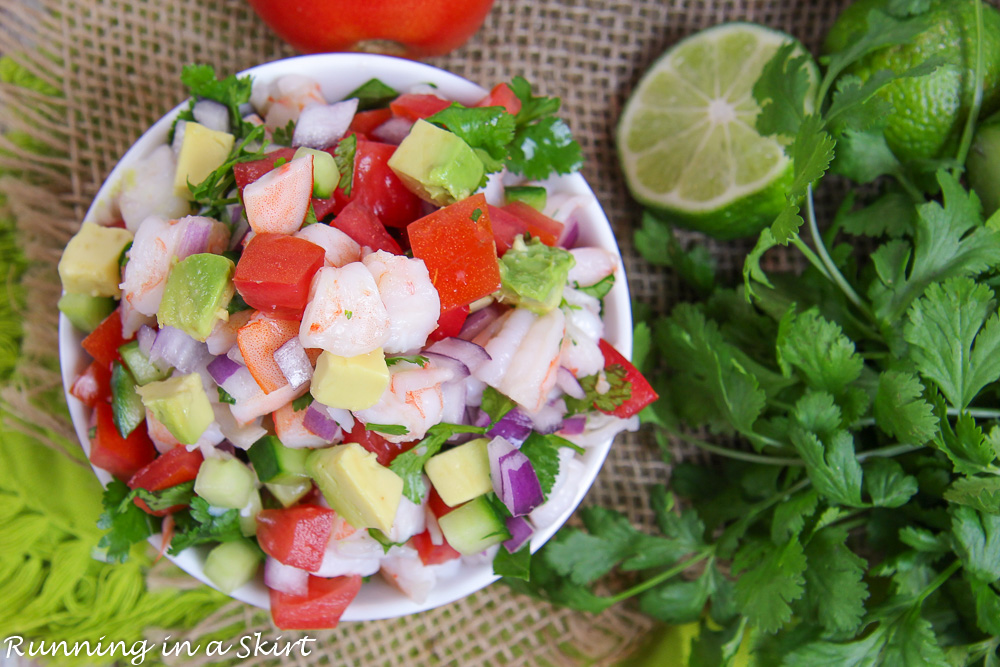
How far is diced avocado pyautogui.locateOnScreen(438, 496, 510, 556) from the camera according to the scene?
1610mm

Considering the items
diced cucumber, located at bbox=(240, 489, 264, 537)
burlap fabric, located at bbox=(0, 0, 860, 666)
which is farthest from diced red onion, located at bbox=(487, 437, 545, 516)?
burlap fabric, located at bbox=(0, 0, 860, 666)

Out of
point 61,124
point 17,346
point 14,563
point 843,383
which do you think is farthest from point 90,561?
point 843,383

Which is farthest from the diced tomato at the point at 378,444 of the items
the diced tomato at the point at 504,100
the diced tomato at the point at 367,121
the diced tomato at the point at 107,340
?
the diced tomato at the point at 504,100

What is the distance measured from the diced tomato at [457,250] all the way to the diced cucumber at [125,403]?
71 centimetres

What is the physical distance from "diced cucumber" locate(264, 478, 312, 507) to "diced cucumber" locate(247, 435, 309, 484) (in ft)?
0.08

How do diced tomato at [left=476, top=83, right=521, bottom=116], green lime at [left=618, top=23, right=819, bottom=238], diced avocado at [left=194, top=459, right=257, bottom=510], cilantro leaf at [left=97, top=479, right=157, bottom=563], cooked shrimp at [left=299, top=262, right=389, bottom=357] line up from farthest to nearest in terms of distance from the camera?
green lime at [left=618, top=23, right=819, bottom=238]
diced tomato at [left=476, top=83, right=521, bottom=116]
cilantro leaf at [left=97, top=479, right=157, bottom=563]
diced avocado at [left=194, top=459, right=257, bottom=510]
cooked shrimp at [left=299, top=262, right=389, bottom=357]

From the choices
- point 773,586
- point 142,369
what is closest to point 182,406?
point 142,369

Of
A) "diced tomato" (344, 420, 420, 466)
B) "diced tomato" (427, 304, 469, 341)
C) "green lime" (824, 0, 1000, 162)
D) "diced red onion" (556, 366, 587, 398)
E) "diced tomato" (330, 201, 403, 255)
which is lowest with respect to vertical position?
"diced tomato" (344, 420, 420, 466)

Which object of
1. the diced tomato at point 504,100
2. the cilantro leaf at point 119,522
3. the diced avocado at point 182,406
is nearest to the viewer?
the diced avocado at point 182,406

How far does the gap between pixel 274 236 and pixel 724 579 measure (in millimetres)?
1619

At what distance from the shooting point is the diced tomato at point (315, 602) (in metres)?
1.68

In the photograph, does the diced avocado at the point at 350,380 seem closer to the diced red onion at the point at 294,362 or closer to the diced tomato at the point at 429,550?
the diced red onion at the point at 294,362

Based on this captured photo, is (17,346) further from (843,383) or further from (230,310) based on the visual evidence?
(843,383)

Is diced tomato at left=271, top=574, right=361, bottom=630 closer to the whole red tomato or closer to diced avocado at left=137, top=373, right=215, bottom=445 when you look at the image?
diced avocado at left=137, top=373, right=215, bottom=445
